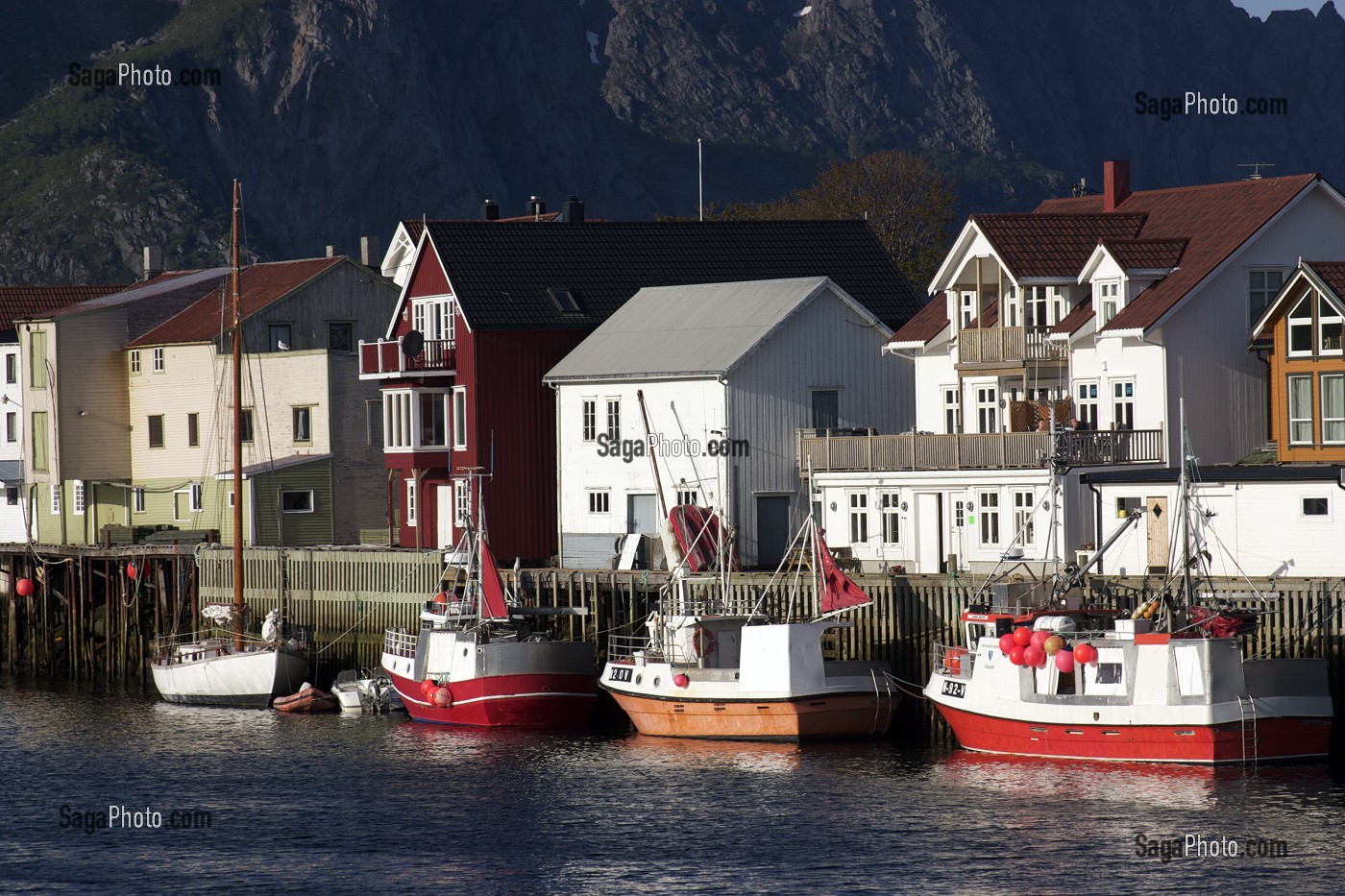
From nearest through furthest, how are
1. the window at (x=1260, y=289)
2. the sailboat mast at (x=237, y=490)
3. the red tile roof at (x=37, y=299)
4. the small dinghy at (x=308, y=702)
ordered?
the window at (x=1260, y=289), the small dinghy at (x=308, y=702), the sailboat mast at (x=237, y=490), the red tile roof at (x=37, y=299)

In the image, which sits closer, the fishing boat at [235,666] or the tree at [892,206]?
the fishing boat at [235,666]

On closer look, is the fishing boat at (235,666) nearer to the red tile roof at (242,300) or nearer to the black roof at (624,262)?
the black roof at (624,262)

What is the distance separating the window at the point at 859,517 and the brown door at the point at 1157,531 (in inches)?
383

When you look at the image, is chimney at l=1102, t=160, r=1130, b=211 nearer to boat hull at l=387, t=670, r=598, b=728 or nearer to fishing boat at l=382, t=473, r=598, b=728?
fishing boat at l=382, t=473, r=598, b=728

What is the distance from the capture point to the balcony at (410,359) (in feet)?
229

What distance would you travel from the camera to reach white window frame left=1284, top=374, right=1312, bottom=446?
53.5 m

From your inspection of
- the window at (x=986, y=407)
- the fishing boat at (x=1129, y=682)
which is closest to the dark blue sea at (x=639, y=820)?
the fishing boat at (x=1129, y=682)

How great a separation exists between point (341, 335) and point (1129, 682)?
4357 centimetres

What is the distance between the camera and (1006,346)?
60.8 meters

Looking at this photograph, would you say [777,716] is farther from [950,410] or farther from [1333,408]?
[950,410]

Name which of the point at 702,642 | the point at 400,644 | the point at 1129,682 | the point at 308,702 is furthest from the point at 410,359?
the point at 1129,682

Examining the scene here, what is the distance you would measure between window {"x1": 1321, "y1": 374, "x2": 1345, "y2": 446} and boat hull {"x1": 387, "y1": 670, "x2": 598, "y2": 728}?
1897 centimetres

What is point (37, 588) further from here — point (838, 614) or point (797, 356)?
point (838, 614)

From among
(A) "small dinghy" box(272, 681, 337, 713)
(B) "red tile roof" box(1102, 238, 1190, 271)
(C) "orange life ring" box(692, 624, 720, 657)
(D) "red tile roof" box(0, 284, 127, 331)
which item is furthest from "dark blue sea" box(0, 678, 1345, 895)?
(D) "red tile roof" box(0, 284, 127, 331)
